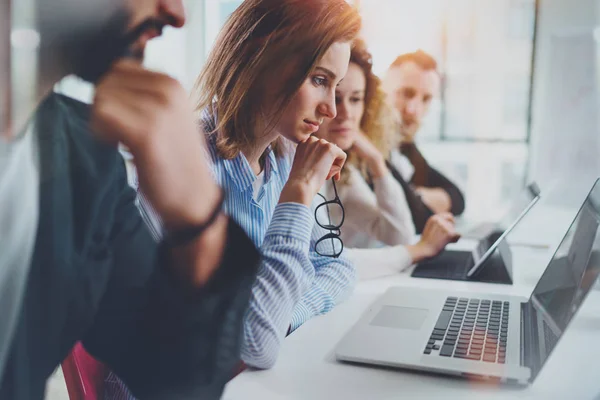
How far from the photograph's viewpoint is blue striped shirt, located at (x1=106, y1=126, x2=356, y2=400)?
780mm

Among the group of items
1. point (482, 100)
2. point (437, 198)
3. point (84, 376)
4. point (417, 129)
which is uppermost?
point (482, 100)

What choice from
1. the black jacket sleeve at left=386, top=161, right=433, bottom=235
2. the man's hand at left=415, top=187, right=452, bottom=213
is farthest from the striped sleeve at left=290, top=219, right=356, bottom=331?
the man's hand at left=415, top=187, right=452, bottom=213

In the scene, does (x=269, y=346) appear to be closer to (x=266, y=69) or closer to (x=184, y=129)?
(x=184, y=129)

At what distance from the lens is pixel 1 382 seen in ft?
1.89

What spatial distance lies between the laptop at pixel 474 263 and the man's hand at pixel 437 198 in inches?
24.6

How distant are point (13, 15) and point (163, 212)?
25 cm

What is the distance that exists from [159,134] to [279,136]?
19.3 inches

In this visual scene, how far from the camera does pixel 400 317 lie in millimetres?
967

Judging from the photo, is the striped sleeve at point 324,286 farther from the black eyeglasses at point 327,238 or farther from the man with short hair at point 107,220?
the man with short hair at point 107,220

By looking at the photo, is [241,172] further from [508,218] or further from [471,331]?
[508,218]

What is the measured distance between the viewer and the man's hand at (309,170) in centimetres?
92

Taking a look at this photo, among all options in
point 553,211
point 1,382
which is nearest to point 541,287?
point 1,382

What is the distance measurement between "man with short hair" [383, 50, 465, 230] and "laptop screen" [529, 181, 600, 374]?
102cm

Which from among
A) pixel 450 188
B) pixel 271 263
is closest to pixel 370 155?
pixel 450 188
